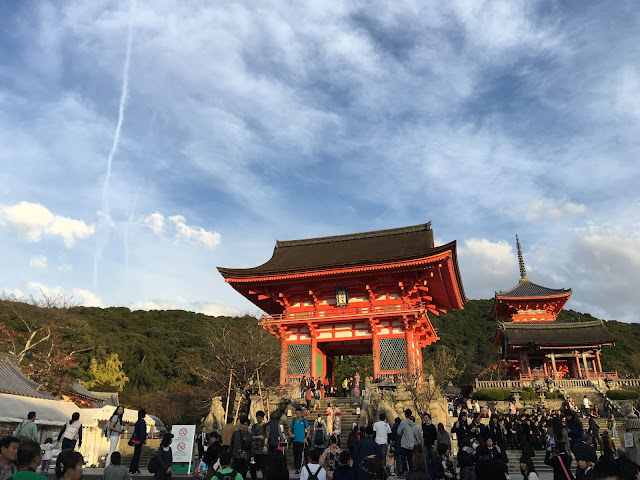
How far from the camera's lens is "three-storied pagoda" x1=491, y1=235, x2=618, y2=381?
1453 inches

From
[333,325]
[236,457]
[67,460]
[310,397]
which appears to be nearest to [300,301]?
[333,325]

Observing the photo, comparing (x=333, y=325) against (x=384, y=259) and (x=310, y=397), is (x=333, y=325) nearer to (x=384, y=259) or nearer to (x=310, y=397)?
(x=384, y=259)

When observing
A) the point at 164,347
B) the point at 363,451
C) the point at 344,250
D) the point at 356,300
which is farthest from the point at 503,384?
the point at 164,347

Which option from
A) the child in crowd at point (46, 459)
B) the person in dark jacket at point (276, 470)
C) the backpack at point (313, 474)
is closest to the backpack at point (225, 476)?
the backpack at point (313, 474)

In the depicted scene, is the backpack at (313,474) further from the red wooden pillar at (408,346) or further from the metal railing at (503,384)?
the metal railing at (503,384)

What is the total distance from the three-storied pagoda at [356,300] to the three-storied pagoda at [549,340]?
12363 mm

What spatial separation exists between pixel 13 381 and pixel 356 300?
18561 millimetres

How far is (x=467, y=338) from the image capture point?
7719 centimetres

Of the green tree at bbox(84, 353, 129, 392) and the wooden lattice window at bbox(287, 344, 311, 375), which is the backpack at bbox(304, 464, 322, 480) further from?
the green tree at bbox(84, 353, 129, 392)

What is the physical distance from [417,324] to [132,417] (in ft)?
88.8

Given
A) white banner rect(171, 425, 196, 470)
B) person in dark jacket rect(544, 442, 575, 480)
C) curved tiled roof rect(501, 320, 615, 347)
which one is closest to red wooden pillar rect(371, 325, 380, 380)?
white banner rect(171, 425, 196, 470)

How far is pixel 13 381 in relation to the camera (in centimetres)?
2466

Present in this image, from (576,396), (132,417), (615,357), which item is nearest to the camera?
(576,396)

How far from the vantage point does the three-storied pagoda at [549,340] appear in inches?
1453
